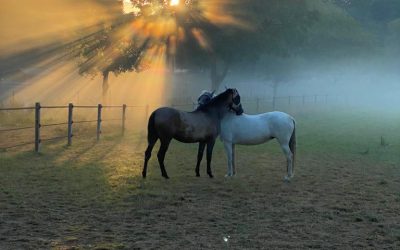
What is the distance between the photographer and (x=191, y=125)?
9445 mm

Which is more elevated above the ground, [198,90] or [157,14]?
[157,14]

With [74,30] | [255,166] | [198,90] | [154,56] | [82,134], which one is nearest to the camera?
[255,166]

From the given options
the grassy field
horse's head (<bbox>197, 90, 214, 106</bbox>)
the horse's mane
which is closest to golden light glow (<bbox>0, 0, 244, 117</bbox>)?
the grassy field

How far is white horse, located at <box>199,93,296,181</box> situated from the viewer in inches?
385

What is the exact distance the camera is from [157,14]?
2772cm

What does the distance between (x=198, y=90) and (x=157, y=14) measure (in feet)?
73.6

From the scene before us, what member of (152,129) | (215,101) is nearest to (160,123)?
(152,129)

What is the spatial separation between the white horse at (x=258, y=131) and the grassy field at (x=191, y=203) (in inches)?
27.8

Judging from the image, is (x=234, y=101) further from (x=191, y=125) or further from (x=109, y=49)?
(x=109, y=49)

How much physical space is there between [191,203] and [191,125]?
253cm

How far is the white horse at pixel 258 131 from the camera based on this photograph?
385 inches

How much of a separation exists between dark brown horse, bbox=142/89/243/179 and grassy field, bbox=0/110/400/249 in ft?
2.22

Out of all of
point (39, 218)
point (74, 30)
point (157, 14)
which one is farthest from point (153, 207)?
A: point (157, 14)

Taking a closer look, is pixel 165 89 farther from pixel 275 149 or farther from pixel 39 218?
pixel 39 218
